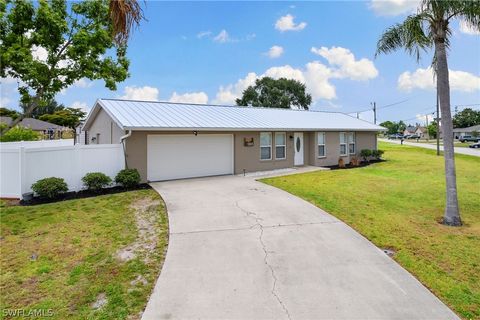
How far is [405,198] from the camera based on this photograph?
10305 millimetres

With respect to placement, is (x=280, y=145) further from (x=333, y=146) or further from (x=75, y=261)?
(x=75, y=261)

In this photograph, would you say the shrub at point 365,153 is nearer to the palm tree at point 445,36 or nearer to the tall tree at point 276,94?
the palm tree at point 445,36

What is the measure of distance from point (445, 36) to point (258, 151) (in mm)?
9355

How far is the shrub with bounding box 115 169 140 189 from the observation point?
10930mm

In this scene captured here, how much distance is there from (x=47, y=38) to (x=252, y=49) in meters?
15.4

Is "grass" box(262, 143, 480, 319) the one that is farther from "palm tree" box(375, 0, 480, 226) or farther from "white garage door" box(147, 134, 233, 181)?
"white garage door" box(147, 134, 233, 181)

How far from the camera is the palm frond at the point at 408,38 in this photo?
26.6ft

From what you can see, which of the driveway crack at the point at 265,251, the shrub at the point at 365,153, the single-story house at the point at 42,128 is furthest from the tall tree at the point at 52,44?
the single-story house at the point at 42,128

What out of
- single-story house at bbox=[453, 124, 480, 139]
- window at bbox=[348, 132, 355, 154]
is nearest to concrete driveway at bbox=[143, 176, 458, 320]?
window at bbox=[348, 132, 355, 154]

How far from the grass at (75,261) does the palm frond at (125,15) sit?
12.0ft

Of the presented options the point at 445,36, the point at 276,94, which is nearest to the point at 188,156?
the point at 445,36

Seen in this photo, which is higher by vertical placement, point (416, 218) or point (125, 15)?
point (125, 15)

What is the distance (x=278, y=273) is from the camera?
470cm

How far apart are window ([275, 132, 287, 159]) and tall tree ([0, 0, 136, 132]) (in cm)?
959
